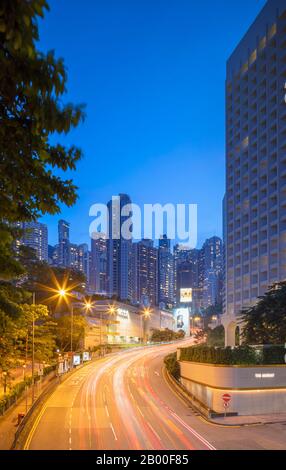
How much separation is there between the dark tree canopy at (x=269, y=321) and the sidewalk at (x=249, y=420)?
46.2 feet

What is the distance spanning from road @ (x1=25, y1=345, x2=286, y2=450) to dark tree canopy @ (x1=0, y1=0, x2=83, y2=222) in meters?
22.4

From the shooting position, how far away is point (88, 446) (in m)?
28.1

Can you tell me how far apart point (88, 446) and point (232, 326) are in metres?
61.3

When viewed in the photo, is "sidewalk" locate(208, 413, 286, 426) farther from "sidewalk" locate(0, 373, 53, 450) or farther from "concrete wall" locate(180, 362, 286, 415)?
"sidewalk" locate(0, 373, 53, 450)

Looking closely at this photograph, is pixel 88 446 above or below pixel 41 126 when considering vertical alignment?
below

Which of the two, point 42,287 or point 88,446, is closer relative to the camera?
point 88,446

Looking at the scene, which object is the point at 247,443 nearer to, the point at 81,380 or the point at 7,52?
the point at 7,52

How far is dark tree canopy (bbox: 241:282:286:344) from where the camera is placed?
180ft

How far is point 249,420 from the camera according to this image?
128 ft

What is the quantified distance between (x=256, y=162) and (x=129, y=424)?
185 feet
